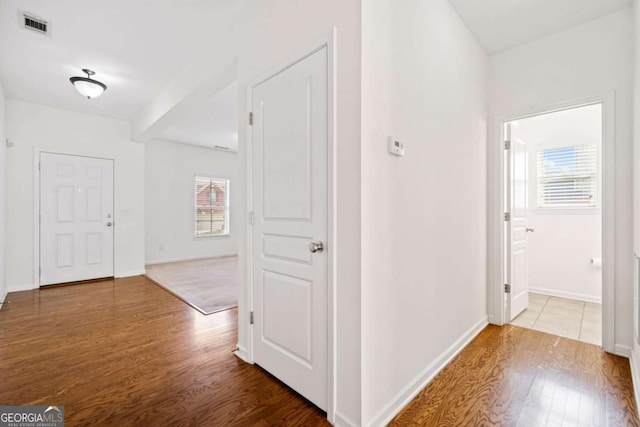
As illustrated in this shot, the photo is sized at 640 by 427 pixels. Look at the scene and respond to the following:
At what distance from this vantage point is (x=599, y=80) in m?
2.27

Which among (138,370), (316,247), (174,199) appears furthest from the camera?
(174,199)

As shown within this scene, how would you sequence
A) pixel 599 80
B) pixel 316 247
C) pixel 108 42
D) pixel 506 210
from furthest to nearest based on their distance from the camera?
pixel 506 210 < pixel 108 42 < pixel 599 80 < pixel 316 247

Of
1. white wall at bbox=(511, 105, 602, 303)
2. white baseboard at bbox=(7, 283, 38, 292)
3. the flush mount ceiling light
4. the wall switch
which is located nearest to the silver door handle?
the wall switch

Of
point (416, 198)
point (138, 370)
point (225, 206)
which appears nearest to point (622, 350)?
point (416, 198)

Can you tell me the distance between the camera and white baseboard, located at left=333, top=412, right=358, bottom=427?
140 cm

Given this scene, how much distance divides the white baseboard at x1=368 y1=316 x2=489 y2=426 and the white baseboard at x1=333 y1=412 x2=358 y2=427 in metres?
0.11

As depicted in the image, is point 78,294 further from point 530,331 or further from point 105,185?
point 530,331

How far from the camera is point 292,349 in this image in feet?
5.70

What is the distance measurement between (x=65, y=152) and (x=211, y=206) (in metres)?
3.10

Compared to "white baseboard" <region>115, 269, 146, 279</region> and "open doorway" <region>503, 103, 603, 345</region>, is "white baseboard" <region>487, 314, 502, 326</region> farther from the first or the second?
"white baseboard" <region>115, 269, 146, 279</region>

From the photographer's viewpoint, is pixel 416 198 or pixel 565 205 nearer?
pixel 416 198

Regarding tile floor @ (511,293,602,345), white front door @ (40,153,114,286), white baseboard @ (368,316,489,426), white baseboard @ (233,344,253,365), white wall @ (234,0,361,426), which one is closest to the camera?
white wall @ (234,0,361,426)

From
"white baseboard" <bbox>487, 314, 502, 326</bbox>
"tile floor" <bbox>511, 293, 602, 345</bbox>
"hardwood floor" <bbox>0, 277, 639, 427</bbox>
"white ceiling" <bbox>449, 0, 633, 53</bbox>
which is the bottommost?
"hardwood floor" <bbox>0, 277, 639, 427</bbox>

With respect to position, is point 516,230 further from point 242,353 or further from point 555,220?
point 242,353
